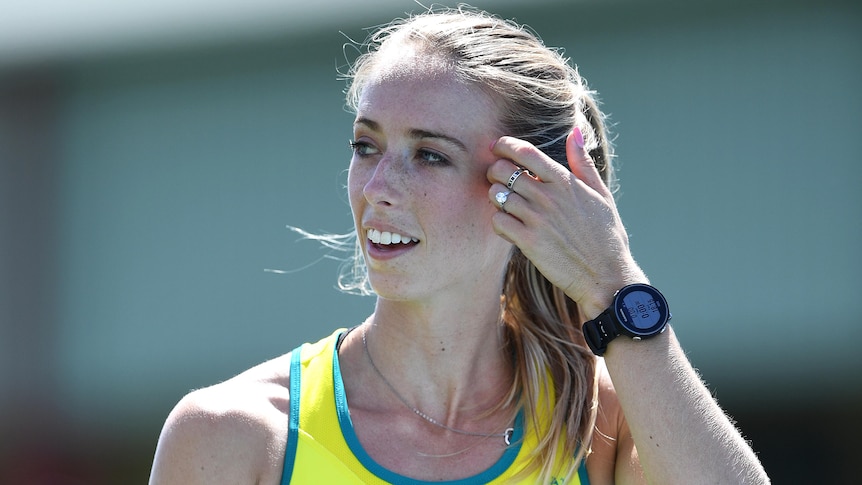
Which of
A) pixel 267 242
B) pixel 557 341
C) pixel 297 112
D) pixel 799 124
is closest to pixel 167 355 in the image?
pixel 267 242

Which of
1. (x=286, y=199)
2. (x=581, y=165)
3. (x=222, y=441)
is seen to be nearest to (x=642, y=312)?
(x=581, y=165)

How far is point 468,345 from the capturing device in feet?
8.25

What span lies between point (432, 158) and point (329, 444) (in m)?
0.62

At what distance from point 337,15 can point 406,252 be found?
5559 mm

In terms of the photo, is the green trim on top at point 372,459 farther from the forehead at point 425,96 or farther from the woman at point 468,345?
the forehead at point 425,96

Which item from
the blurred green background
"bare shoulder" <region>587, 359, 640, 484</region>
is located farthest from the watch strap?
the blurred green background

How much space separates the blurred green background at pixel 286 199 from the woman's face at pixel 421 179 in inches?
166

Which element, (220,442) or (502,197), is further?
(502,197)

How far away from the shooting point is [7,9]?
8.70 m

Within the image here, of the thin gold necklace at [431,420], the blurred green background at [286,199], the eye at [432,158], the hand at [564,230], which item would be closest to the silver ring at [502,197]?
the hand at [564,230]

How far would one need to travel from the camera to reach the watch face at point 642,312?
2232 mm

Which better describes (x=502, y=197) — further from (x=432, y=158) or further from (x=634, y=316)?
(x=634, y=316)

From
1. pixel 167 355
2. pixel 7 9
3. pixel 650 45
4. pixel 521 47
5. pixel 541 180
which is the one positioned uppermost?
pixel 7 9

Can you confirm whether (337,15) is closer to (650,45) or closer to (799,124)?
(650,45)
